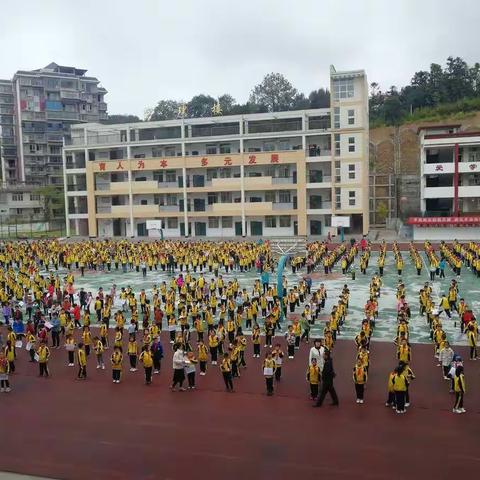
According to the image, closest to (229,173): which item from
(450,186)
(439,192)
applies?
(439,192)

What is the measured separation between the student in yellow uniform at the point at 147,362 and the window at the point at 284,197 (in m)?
30.5

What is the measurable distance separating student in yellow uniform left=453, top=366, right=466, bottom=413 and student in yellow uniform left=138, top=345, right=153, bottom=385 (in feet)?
19.2

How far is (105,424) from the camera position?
9.49 meters

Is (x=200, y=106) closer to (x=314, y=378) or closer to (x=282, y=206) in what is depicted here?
(x=282, y=206)

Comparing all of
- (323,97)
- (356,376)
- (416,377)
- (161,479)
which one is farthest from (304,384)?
(323,97)

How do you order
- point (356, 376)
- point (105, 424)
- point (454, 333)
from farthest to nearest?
1. point (454, 333)
2. point (356, 376)
3. point (105, 424)

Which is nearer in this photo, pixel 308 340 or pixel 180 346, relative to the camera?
pixel 180 346

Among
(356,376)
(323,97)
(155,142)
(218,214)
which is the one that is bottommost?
(356,376)

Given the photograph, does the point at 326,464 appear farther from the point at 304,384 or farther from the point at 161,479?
the point at 304,384

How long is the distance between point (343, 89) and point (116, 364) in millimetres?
31760

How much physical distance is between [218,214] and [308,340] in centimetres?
2764

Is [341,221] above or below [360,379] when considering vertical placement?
above

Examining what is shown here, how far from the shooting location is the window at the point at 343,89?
1518 inches

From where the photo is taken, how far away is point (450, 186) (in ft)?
128
